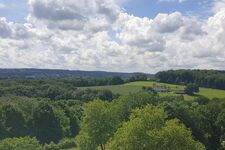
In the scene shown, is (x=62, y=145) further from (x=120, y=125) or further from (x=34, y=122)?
(x=120, y=125)

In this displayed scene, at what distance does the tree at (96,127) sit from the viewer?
66.6 m

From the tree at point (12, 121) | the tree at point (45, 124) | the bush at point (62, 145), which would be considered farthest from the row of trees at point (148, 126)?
the tree at point (12, 121)

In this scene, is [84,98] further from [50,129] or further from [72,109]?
[50,129]

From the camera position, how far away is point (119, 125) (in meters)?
66.6

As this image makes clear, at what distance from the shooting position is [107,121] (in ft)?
223

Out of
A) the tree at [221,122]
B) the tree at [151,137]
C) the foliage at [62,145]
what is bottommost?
the foliage at [62,145]

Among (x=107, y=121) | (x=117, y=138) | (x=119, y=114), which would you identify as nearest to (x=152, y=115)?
(x=117, y=138)

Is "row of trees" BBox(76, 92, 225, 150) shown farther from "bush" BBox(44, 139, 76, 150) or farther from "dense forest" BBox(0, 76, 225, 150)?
"bush" BBox(44, 139, 76, 150)

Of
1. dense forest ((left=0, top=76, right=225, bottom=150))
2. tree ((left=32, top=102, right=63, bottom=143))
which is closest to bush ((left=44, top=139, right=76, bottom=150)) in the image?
dense forest ((left=0, top=76, right=225, bottom=150))

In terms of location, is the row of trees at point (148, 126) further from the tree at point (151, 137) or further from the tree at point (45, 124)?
the tree at point (45, 124)

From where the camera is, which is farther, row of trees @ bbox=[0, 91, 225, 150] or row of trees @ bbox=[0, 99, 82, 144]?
row of trees @ bbox=[0, 99, 82, 144]

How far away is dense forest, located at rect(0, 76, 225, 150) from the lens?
153 feet

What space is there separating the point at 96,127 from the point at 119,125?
3712 mm

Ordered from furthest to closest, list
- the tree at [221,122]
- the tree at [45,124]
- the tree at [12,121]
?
1. the tree at [45,124]
2. the tree at [12,121]
3. the tree at [221,122]
